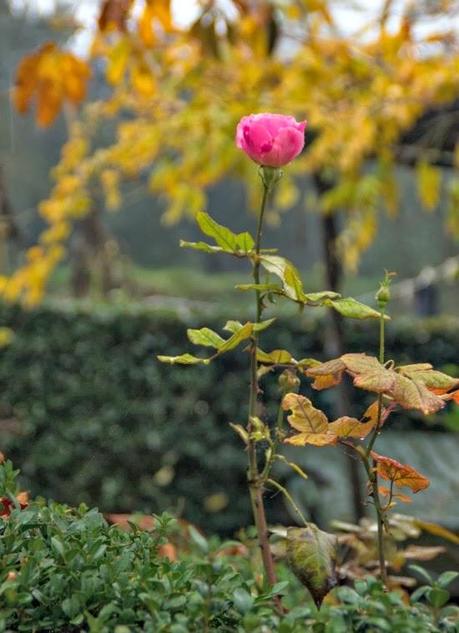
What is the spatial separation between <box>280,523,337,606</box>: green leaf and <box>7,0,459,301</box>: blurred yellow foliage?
1.66 m

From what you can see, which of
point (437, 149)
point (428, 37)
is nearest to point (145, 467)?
point (437, 149)

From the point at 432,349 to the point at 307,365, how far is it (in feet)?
15.9

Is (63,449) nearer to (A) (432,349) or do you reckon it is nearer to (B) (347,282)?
(A) (432,349)

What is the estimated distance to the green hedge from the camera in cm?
501

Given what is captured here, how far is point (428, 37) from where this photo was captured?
3.00 metres

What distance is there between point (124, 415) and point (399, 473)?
163 inches

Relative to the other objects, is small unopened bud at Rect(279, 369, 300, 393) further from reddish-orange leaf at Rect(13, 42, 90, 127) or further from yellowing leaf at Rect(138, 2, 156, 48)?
reddish-orange leaf at Rect(13, 42, 90, 127)

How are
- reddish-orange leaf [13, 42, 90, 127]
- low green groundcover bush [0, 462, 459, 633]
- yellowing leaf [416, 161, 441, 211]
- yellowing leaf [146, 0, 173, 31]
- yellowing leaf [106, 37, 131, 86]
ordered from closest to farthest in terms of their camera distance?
low green groundcover bush [0, 462, 459, 633] < yellowing leaf [146, 0, 173, 31] < reddish-orange leaf [13, 42, 90, 127] < yellowing leaf [106, 37, 131, 86] < yellowing leaf [416, 161, 441, 211]

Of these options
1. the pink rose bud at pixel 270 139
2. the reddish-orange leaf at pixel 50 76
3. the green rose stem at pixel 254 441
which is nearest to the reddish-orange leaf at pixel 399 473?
the green rose stem at pixel 254 441

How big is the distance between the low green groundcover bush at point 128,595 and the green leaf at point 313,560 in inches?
2.0

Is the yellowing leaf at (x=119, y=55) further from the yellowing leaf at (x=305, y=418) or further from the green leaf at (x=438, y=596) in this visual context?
the green leaf at (x=438, y=596)

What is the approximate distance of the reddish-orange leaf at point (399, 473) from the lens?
1.00m

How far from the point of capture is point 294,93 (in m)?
3.08

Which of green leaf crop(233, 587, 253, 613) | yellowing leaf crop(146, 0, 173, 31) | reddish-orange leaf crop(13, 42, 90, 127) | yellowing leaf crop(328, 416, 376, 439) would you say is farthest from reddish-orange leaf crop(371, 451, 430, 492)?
reddish-orange leaf crop(13, 42, 90, 127)
